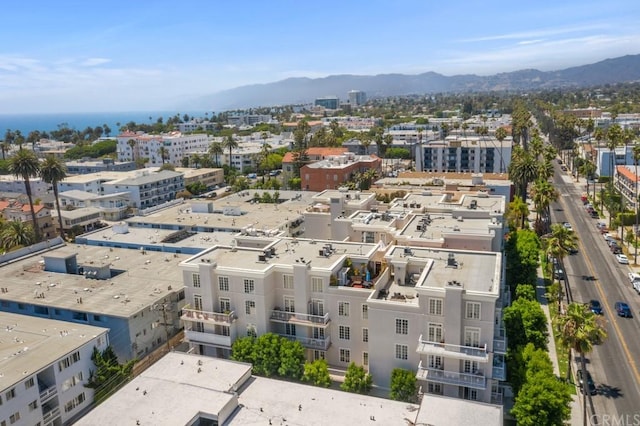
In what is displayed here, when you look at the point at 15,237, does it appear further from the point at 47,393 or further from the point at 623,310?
the point at 623,310

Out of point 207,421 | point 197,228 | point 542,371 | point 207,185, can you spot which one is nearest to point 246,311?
point 207,421

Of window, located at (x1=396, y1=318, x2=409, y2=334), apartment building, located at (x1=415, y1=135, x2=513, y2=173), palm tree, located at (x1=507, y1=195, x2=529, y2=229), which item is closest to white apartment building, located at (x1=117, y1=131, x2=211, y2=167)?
apartment building, located at (x1=415, y1=135, x2=513, y2=173)

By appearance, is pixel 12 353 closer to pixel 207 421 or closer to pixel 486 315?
pixel 207 421

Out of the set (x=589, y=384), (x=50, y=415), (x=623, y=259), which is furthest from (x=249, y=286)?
(x=623, y=259)

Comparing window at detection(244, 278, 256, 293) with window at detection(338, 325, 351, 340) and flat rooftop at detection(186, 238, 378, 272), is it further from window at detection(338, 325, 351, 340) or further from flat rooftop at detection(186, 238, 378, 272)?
window at detection(338, 325, 351, 340)

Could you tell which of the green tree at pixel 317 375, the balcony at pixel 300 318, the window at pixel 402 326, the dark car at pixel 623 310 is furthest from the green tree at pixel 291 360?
the dark car at pixel 623 310

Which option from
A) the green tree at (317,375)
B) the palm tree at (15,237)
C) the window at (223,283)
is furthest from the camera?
the palm tree at (15,237)

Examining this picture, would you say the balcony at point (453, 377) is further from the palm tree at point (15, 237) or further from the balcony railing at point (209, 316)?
the palm tree at point (15, 237)
